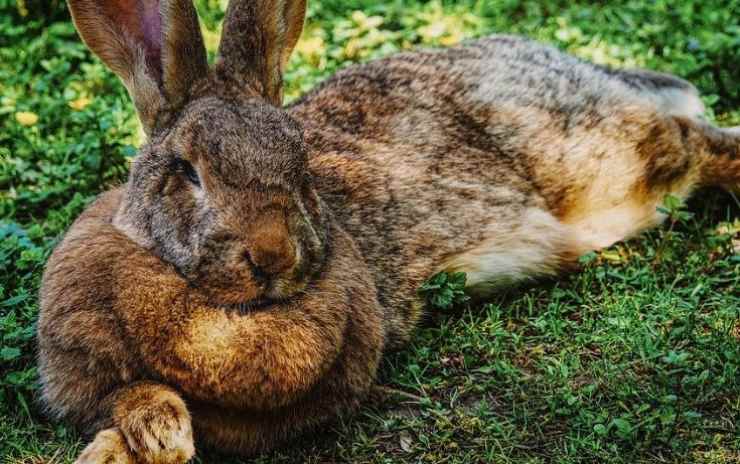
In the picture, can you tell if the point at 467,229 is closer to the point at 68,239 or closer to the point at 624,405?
the point at 624,405

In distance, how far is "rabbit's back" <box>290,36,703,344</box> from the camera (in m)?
4.46

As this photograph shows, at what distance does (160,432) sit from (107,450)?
0.57ft

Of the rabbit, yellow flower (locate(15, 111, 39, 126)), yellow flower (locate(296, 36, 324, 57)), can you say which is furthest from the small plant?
yellow flower (locate(15, 111, 39, 126))

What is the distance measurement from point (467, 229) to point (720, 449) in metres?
1.49

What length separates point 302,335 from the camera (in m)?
3.50

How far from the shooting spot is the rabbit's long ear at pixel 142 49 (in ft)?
12.5

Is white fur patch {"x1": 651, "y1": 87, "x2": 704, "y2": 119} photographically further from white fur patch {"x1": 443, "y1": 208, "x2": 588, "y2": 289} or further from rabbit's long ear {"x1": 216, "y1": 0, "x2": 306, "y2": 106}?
rabbit's long ear {"x1": 216, "y1": 0, "x2": 306, "y2": 106}

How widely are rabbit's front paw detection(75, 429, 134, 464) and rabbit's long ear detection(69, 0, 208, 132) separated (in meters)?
1.13

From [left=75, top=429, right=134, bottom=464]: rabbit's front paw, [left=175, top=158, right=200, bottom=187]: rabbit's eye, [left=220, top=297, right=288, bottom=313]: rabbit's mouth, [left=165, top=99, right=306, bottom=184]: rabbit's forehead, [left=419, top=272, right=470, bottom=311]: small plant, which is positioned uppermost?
[left=165, top=99, right=306, bottom=184]: rabbit's forehead

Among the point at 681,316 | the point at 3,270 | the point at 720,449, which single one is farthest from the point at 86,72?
the point at 720,449

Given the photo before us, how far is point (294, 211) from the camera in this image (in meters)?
3.51

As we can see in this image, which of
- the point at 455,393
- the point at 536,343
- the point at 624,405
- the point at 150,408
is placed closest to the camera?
the point at 150,408

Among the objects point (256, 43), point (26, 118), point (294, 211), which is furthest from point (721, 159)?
point (26, 118)

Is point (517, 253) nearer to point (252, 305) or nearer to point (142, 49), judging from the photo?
point (252, 305)
